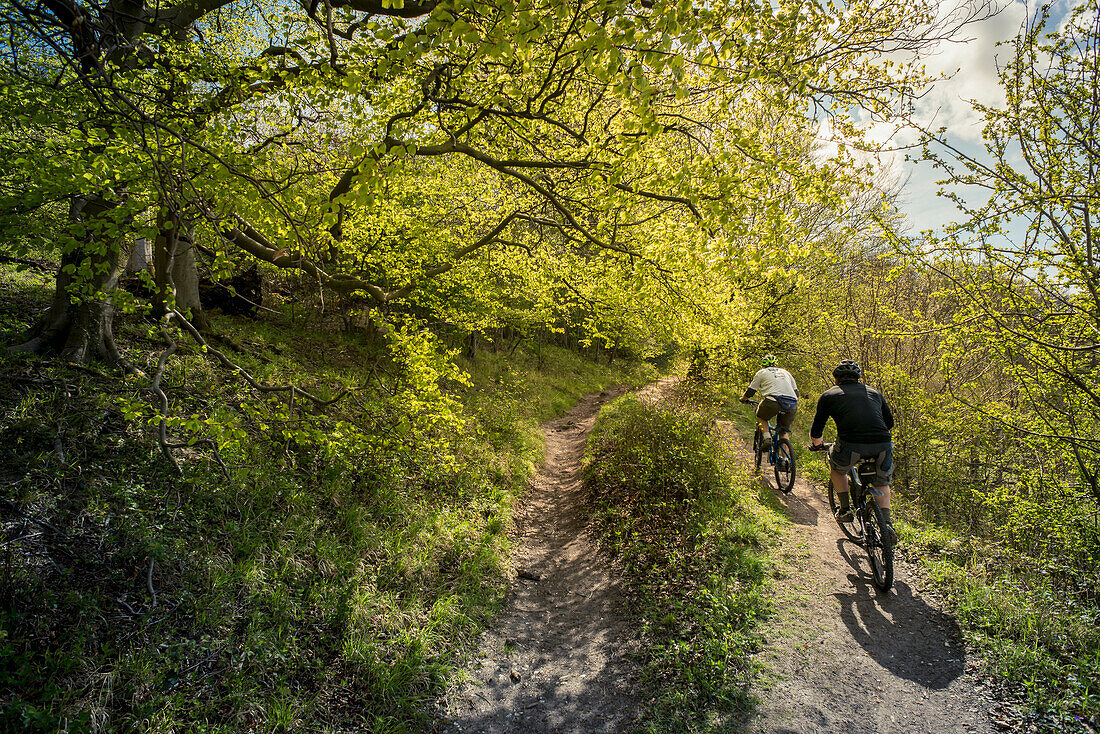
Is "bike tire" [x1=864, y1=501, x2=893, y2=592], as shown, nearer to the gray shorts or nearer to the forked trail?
the forked trail

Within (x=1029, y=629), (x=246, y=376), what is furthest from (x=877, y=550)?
(x=246, y=376)

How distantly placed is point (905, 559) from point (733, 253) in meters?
4.55

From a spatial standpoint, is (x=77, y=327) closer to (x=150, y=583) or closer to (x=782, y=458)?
(x=150, y=583)

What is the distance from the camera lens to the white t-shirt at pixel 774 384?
25.8 feet

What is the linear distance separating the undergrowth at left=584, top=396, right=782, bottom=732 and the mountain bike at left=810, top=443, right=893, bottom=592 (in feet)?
3.70

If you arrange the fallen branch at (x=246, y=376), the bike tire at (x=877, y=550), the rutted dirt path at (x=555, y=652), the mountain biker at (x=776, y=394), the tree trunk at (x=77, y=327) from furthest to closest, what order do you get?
the mountain biker at (x=776, y=394)
the tree trunk at (x=77, y=327)
the bike tire at (x=877, y=550)
the fallen branch at (x=246, y=376)
the rutted dirt path at (x=555, y=652)

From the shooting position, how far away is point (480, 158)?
6.13 m

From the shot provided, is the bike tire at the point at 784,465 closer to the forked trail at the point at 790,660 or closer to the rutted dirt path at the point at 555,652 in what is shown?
the forked trail at the point at 790,660

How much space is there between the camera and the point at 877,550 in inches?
199

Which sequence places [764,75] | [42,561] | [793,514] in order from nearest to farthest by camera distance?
[42,561]
[764,75]
[793,514]

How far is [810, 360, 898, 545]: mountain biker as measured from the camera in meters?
5.13

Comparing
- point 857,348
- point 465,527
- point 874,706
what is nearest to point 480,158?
point 465,527

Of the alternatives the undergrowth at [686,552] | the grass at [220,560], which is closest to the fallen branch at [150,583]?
the grass at [220,560]

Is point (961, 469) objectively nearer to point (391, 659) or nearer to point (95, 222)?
point (391, 659)
